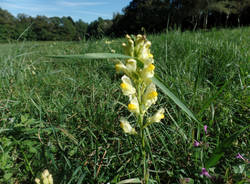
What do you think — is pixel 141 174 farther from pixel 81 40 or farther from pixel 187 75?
pixel 81 40

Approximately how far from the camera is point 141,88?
955 mm

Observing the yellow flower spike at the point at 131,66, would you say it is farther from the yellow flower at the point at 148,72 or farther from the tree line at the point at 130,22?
the tree line at the point at 130,22

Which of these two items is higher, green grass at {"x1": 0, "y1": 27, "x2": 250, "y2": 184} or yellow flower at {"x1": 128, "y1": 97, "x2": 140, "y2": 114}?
yellow flower at {"x1": 128, "y1": 97, "x2": 140, "y2": 114}

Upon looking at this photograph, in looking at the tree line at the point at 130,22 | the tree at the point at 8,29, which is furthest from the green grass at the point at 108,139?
the tree at the point at 8,29

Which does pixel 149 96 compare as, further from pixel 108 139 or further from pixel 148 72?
pixel 108 139

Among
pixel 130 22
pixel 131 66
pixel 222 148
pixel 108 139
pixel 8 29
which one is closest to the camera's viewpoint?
pixel 222 148

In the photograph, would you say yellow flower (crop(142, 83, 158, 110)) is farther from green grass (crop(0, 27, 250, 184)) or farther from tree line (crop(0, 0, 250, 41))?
tree line (crop(0, 0, 250, 41))

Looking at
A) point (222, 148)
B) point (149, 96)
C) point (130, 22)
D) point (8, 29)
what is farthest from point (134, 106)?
point (130, 22)

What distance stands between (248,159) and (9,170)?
1.38 metres

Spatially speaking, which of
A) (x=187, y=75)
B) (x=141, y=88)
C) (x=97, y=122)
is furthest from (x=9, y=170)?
(x=187, y=75)

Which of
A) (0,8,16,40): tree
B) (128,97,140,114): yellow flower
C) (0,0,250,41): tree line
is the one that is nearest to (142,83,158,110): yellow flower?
(128,97,140,114): yellow flower

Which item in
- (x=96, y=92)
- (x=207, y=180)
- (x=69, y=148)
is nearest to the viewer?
(x=207, y=180)

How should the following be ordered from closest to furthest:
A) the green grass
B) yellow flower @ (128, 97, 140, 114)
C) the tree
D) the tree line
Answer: yellow flower @ (128, 97, 140, 114) < the green grass < the tree < the tree line

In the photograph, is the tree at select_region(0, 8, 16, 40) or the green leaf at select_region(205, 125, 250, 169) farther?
the tree at select_region(0, 8, 16, 40)
